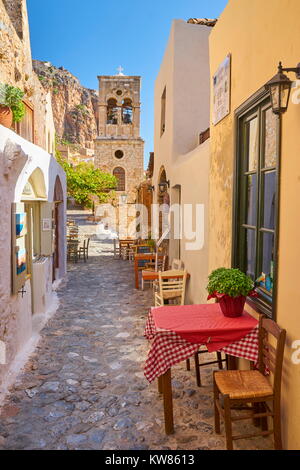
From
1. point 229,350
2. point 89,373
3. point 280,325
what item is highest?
point 280,325

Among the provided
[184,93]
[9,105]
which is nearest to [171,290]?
[9,105]

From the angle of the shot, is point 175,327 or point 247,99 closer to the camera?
point 175,327

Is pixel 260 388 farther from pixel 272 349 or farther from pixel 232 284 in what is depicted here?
pixel 232 284

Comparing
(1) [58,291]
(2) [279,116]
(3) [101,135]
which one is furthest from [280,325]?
(3) [101,135]

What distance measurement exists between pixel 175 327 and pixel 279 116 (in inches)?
77.3

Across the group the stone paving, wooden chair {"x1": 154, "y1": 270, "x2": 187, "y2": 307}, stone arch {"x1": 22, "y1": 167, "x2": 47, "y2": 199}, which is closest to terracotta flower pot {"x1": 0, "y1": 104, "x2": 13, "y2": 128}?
stone arch {"x1": 22, "y1": 167, "x2": 47, "y2": 199}

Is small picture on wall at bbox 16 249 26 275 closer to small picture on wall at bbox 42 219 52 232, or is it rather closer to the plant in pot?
small picture on wall at bbox 42 219 52 232

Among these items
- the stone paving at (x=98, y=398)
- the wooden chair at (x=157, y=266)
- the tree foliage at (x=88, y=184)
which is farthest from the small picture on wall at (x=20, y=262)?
the tree foliage at (x=88, y=184)

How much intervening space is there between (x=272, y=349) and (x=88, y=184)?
1098 inches

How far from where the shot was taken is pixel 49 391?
4.10m

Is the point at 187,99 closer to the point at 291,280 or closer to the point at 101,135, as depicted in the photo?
the point at 291,280

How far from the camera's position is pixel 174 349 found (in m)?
3.20

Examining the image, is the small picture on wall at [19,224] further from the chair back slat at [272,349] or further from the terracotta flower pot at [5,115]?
the chair back slat at [272,349]

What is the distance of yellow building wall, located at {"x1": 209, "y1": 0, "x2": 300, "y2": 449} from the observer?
8.72ft
